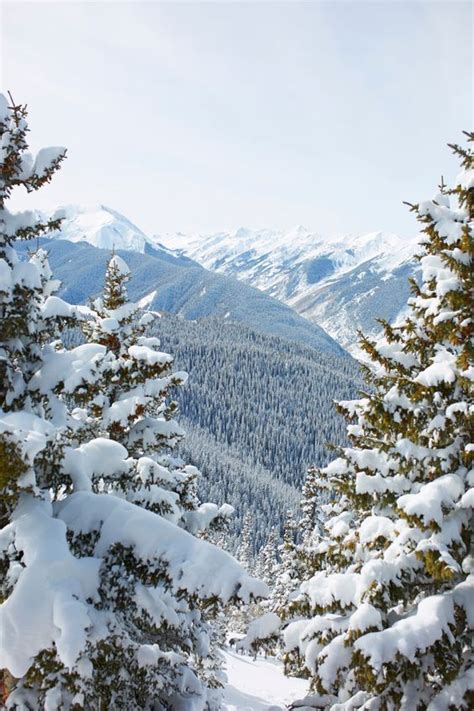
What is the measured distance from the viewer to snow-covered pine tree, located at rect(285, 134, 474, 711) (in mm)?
7273

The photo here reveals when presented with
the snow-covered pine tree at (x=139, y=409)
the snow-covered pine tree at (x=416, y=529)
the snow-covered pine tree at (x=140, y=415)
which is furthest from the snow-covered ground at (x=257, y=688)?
the snow-covered pine tree at (x=416, y=529)

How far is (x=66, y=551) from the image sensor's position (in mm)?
6137

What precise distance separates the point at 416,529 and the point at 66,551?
494 centimetres

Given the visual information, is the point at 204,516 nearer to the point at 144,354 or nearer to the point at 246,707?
the point at 144,354

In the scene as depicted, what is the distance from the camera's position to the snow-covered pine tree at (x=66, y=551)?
5.62 meters

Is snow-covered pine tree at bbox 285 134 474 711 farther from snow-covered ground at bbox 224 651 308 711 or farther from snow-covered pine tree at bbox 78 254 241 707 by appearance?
snow-covered ground at bbox 224 651 308 711

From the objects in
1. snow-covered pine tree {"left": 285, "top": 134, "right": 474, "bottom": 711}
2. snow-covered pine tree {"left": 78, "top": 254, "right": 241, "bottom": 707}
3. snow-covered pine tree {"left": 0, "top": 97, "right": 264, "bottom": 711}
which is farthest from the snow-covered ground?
snow-covered pine tree {"left": 0, "top": 97, "right": 264, "bottom": 711}

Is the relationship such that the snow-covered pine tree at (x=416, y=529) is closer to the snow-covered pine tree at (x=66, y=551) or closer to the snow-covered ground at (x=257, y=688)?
the snow-covered pine tree at (x=66, y=551)

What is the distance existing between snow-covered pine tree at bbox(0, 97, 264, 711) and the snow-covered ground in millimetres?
16404

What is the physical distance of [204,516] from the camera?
516 inches

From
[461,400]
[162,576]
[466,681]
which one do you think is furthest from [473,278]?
[162,576]

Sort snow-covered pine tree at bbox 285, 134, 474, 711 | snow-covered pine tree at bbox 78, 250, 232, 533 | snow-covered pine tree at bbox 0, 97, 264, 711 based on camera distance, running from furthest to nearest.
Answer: snow-covered pine tree at bbox 78, 250, 232, 533 → snow-covered pine tree at bbox 285, 134, 474, 711 → snow-covered pine tree at bbox 0, 97, 264, 711

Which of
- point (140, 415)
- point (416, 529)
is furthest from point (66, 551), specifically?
point (140, 415)

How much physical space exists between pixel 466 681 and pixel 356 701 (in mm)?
1866
